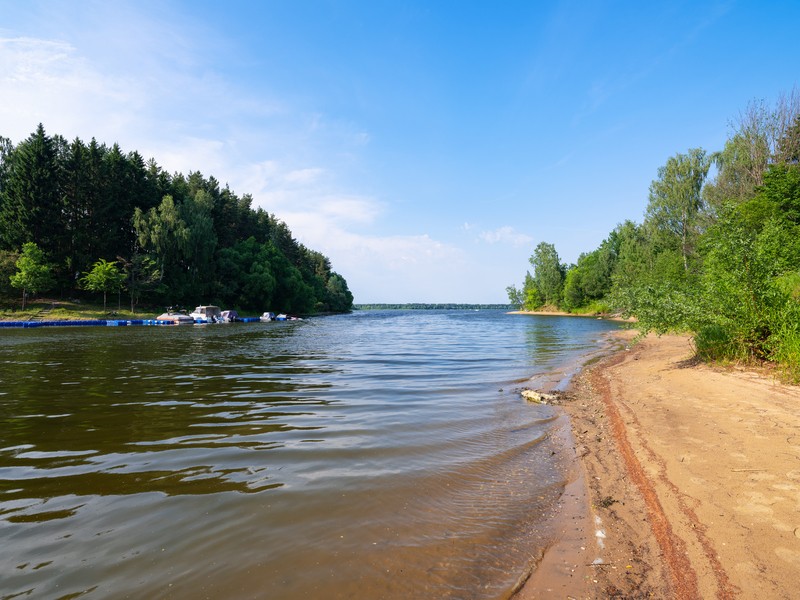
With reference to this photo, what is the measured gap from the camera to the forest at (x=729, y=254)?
12.5 meters

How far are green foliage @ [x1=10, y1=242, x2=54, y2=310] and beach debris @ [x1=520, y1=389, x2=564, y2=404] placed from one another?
6507cm

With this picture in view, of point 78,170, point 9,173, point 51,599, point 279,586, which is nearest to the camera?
point 51,599

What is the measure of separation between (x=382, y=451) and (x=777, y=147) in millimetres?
62568

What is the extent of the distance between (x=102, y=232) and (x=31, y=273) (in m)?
16.4

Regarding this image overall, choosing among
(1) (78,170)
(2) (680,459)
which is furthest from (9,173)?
(2) (680,459)

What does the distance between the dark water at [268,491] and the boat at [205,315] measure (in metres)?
51.4

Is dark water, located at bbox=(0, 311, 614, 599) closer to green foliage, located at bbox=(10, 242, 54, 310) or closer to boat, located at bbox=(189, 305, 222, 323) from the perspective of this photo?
boat, located at bbox=(189, 305, 222, 323)

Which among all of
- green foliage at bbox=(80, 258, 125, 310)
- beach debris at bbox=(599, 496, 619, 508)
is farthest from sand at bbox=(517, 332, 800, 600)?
green foliage at bbox=(80, 258, 125, 310)

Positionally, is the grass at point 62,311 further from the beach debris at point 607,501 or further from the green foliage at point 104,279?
the beach debris at point 607,501

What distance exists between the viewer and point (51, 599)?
3459mm

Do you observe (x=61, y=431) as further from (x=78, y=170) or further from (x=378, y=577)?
(x=78, y=170)

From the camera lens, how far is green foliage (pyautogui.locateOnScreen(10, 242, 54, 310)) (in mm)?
51188

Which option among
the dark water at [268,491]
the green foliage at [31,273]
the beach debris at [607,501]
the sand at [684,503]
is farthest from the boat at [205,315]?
the beach debris at [607,501]

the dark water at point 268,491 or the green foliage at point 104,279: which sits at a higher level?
the green foliage at point 104,279
